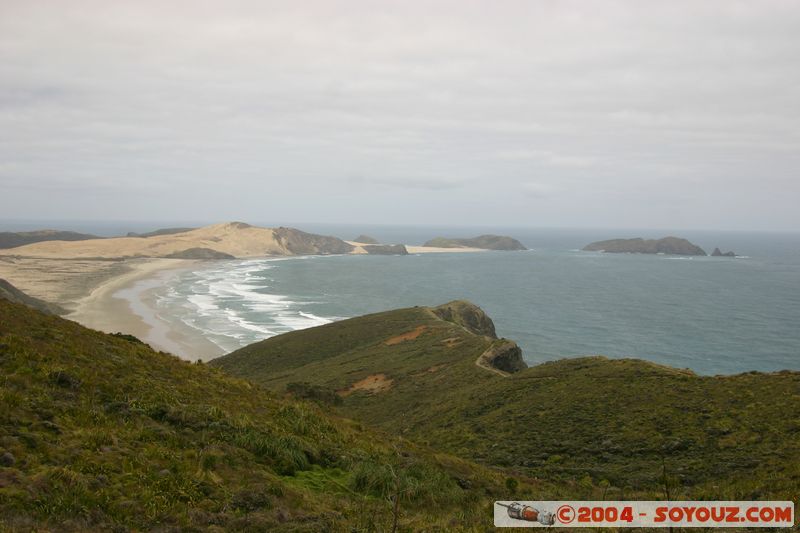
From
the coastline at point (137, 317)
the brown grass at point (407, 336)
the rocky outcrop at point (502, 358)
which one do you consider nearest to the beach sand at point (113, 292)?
the coastline at point (137, 317)

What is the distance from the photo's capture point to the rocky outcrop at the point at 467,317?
61344 mm

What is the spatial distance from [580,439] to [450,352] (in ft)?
71.3

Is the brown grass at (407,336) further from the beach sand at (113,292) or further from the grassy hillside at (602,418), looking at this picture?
the beach sand at (113,292)

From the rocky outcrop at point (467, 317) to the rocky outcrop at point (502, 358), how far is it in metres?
18.4

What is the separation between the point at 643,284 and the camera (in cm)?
15212

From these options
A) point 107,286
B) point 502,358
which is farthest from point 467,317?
point 107,286

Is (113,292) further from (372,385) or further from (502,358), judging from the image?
(502,358)

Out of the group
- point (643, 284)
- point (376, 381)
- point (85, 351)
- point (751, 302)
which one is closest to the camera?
point (85, 351)

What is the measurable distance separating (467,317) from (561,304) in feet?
189

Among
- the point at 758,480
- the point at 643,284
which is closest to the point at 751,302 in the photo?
the point at 643,284

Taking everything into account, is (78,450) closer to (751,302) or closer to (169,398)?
(169,398)

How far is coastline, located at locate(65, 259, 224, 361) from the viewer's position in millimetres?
65938

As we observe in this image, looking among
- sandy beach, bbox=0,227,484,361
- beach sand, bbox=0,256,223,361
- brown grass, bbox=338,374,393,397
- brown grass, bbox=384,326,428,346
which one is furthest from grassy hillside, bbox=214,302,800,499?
sandy beach, bbox=0,227,484,361

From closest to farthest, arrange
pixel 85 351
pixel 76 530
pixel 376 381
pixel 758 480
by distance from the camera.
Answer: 1. pixel 76 530
2. pixel 758 480
3. pixel 85 351
4. pixel 376 381
